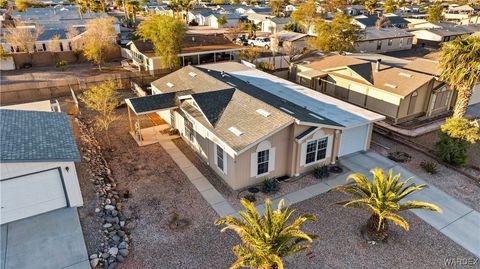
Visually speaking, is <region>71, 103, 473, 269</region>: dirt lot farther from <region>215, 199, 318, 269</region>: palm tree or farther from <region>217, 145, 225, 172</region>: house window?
<region>215, 199, 318, 269</region>: palm tree

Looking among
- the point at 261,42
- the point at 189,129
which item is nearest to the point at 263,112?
the point at 189,129

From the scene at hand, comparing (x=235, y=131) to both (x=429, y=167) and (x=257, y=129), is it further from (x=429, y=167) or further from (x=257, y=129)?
(x=429, y=167)

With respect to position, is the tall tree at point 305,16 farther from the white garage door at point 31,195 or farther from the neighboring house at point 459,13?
the white garage door at point 31,195

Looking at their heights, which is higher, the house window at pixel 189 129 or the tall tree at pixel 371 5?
the tall tree at pixel 371 5

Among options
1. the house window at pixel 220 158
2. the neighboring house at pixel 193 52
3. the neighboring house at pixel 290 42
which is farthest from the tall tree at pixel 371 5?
the house window at pixel 220 158

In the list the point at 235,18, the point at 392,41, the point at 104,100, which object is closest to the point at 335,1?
the point at 235,18

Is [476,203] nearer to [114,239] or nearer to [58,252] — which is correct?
[114,239]

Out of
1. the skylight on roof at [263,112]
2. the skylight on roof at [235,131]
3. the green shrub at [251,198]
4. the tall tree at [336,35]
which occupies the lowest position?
the green shrub at [251,198]
